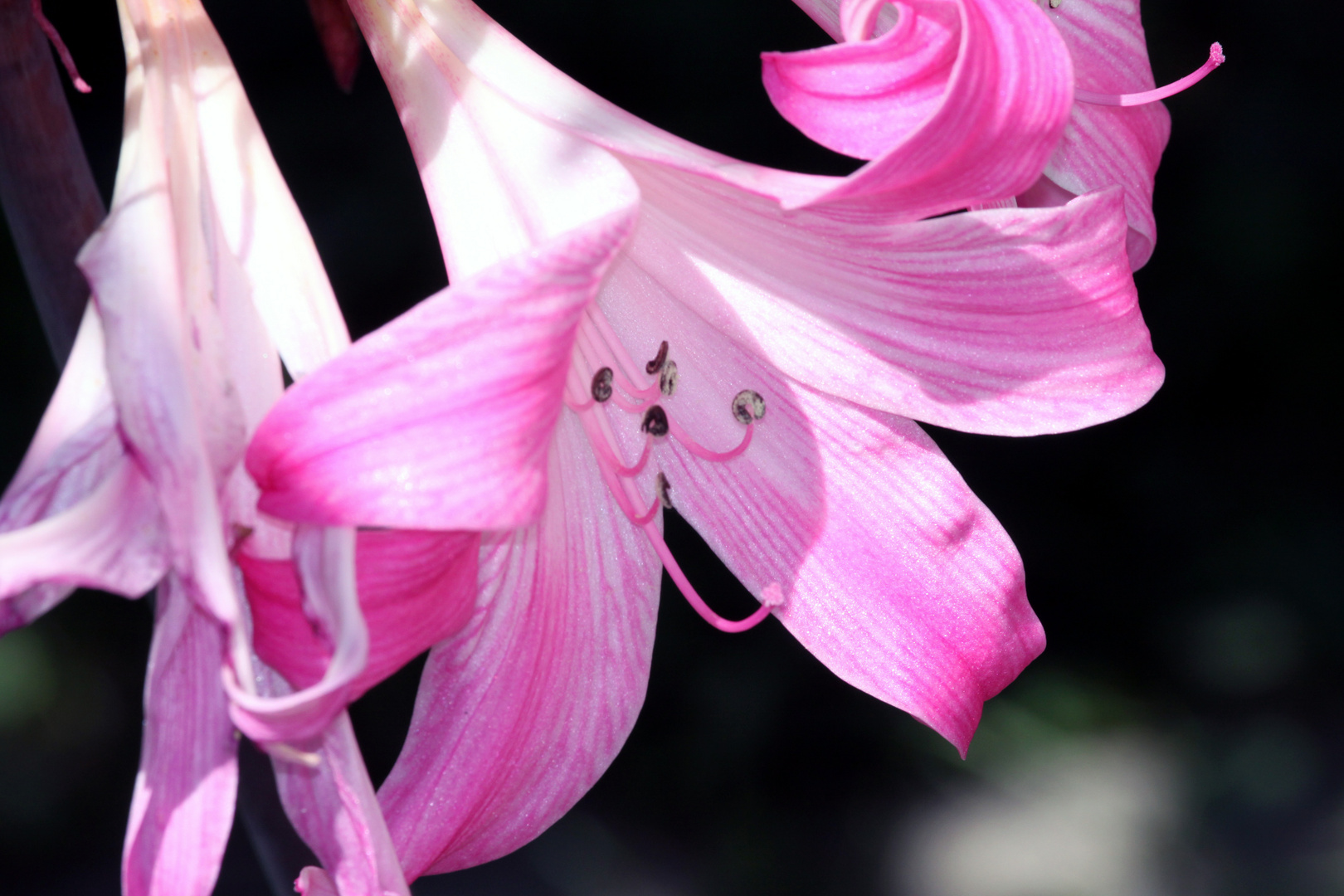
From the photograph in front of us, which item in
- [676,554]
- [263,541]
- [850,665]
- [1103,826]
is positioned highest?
[263,541]

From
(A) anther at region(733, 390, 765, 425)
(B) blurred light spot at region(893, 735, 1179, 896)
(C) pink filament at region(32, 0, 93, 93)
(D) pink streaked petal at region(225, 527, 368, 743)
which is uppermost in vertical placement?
(C) pink filament at region(32, 0, 93, 93)

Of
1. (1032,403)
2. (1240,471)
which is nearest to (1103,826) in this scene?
(1240,471)

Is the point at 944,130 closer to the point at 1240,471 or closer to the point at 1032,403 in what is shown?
the point at 1032,403

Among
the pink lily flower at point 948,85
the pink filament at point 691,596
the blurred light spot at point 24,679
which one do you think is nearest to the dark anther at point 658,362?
the pink filament at point 691,596

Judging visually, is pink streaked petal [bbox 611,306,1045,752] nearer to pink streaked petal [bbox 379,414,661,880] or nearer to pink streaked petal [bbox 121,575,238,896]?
pink streaked petal [bbox 379,414,661,880]

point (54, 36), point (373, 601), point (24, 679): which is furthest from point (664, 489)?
point (24, 679)

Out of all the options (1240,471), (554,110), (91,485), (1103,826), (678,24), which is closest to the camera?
(91,485)

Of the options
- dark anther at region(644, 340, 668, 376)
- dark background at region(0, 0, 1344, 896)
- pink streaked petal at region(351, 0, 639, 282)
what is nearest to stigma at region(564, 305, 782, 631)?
dark anther at region(644, 340, 668, 376)

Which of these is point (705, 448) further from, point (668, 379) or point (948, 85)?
point (948, 85)
